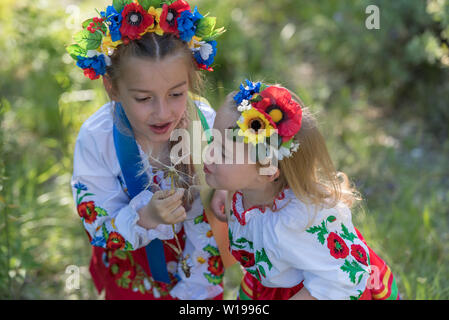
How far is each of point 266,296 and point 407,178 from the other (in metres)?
1.61

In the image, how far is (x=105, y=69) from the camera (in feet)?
5.83

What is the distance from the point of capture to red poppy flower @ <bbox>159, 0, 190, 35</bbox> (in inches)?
64.7

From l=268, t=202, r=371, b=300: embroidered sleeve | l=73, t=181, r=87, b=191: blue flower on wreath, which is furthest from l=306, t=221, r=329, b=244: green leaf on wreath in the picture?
l=73, t=181, r=87, b=191: blue flower on wreath

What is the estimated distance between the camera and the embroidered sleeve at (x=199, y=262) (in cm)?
208

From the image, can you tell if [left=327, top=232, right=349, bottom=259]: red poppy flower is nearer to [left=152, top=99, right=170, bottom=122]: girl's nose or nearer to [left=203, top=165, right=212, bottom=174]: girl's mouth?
[left=203, top=165, right=212, bottom=174]: girl's mouth

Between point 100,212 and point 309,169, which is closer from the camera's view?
point 309,169

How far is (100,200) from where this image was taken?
6.35 ft

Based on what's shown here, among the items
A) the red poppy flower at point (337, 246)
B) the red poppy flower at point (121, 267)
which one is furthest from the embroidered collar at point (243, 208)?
the red poppy flower at point (121, 267)

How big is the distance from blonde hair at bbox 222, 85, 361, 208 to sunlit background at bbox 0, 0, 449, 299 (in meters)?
0.84

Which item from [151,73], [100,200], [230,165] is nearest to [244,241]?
[230,165]

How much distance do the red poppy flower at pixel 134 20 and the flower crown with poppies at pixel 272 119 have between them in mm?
422

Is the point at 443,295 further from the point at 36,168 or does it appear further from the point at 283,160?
the point at 36,168

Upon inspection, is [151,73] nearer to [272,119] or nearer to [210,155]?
[210,155]

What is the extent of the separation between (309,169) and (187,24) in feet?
2.09
